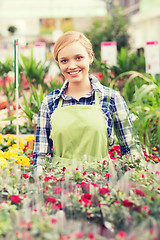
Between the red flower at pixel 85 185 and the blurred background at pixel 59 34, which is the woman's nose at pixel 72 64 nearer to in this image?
the blurred background at pixel 59 34

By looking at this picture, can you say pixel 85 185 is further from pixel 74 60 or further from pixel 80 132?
pixel 74 60

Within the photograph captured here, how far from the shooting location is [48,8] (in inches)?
549

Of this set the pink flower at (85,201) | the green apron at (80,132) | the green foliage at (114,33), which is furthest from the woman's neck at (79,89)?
the green foliage at (114,33)

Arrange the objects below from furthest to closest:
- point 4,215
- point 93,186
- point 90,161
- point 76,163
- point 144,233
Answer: point 90,161 < point 76,163 < point 93,186 < point 4,215 < point 144,233

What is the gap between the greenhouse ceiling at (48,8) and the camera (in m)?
12.8

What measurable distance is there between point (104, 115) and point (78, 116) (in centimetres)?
14

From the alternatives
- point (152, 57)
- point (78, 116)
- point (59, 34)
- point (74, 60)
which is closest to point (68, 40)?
point (74, 60)

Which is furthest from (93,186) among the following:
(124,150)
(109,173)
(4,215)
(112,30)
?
(112,30)

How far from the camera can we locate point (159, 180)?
1232 millimetres

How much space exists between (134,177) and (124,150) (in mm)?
470

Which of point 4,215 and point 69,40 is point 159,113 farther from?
point 69,40

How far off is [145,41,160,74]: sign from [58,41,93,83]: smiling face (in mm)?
1907

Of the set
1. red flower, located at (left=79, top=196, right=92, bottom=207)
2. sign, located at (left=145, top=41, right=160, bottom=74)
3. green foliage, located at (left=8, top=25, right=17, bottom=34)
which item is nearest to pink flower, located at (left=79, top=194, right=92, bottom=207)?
red flower, located at (left=79, top=196, right=92, bottom=207)

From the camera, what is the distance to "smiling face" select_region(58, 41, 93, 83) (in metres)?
1.67
